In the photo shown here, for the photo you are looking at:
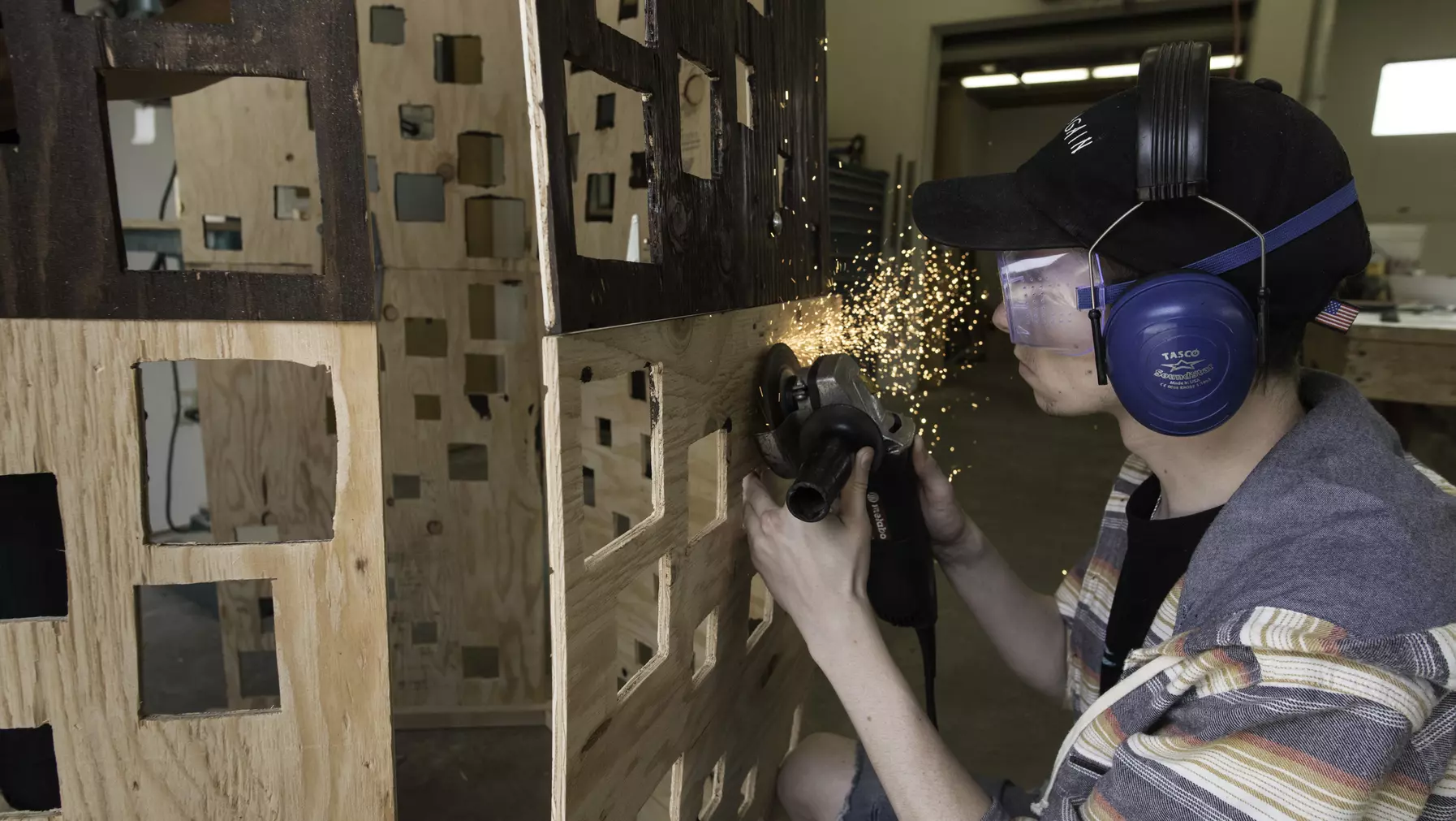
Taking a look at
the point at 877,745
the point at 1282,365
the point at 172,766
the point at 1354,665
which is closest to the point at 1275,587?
the point at 1354,665

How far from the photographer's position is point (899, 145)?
21.9 feet

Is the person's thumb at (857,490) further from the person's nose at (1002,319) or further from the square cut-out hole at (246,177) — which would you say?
the square cut-out hole at (246,177)

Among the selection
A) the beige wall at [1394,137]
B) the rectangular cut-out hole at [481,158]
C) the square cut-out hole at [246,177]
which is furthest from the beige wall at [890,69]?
the square cut-out hole at [246,177]

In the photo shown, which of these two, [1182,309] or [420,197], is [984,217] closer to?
[1182,309]

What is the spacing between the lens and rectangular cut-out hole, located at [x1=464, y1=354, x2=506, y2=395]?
2.34 m

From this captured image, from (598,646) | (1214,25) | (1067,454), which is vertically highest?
(1214,25)

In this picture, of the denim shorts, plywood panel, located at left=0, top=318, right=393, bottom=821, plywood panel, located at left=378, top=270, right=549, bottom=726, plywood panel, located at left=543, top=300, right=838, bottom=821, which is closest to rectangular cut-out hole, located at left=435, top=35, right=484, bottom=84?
plywood panel, located at left=378, top=270, right=549, bottom=726

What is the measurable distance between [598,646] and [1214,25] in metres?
6.95

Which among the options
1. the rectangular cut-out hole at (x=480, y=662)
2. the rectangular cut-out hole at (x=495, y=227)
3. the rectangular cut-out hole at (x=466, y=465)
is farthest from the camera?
the rectangular cut-out hole at (x=480, y=662)

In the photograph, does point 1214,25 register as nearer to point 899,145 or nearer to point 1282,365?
point 899,145

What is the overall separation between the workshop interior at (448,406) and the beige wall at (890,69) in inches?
144

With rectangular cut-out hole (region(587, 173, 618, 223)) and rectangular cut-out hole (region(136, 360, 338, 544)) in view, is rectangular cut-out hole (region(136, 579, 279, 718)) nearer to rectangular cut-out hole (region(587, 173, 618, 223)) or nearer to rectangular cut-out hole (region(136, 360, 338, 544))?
rectangular cut-out hole (region(136, 360, 338, 544))

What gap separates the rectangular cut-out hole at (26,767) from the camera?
3.61 feet

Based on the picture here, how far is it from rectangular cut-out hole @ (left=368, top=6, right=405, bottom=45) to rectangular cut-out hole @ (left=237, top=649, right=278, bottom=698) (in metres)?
1.78
